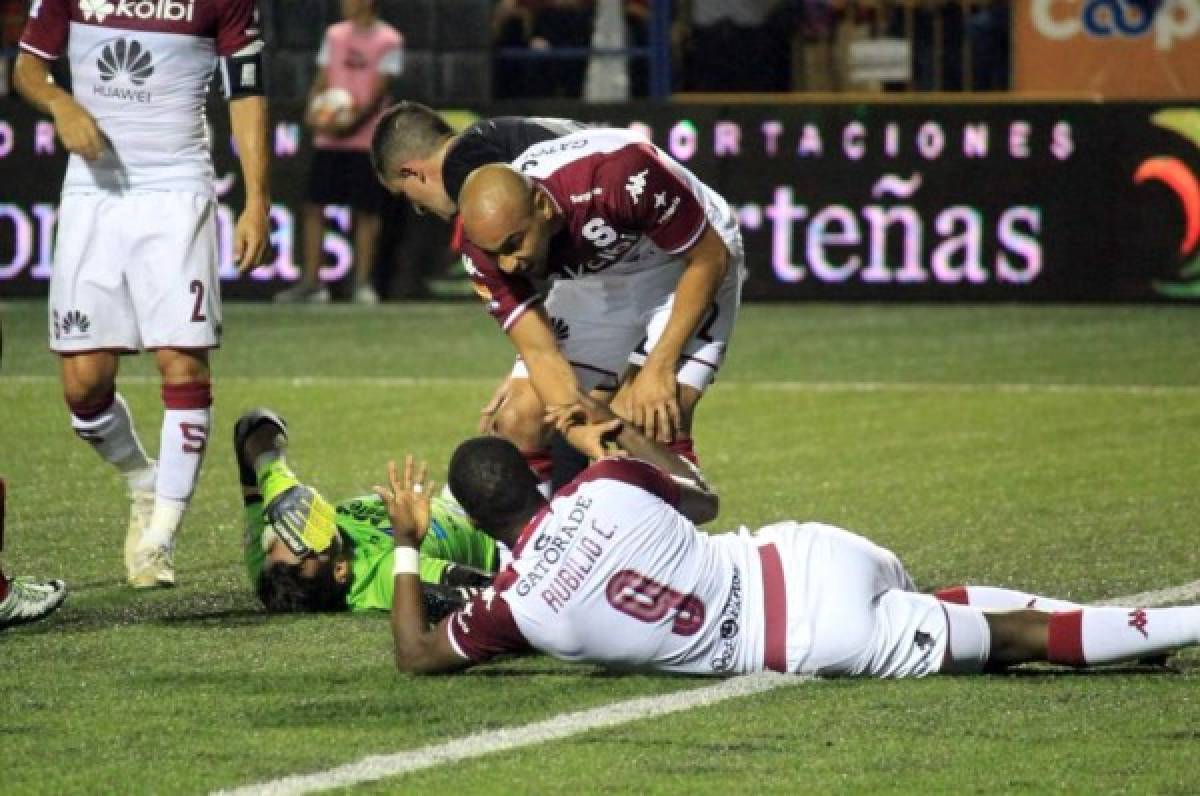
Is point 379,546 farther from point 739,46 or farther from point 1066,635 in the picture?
point 739,46

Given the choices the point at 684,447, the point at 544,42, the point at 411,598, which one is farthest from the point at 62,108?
the point at 544,42

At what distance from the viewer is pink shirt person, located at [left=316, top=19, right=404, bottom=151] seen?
18.9 m

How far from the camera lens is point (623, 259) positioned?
7.86 metres

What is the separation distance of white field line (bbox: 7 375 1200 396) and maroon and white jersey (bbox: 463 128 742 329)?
22.0 feet

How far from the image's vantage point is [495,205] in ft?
22.3

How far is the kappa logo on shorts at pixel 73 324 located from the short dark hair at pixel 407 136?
3.74ft

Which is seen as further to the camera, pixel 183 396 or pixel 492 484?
pixel 183 396

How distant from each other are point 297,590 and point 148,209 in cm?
135

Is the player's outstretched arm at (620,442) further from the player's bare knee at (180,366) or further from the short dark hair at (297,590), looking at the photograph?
the player's bare knee at (180,366)

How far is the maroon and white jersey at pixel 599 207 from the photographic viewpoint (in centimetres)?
713

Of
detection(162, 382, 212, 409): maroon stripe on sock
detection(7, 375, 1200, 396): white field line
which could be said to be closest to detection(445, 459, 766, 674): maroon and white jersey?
detection(162, 382, 212, 409): maroon stripe on sock

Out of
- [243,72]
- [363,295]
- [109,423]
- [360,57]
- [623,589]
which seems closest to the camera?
[623,589]

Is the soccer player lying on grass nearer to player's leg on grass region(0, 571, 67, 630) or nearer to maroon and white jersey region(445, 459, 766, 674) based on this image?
maroon and white jersey region(445, 459, 766, 674)

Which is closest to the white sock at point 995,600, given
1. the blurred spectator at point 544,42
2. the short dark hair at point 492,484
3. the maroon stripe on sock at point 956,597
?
the maroon stripe on sock at point 956,597
